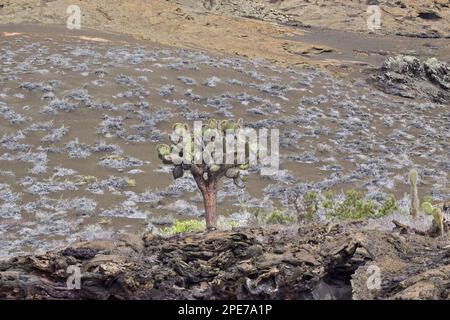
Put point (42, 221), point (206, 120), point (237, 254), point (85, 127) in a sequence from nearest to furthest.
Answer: point (237, 254) < point (42, 221) < point (85, 127) < point (206, 120)

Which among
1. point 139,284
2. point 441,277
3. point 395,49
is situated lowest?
point 395,49

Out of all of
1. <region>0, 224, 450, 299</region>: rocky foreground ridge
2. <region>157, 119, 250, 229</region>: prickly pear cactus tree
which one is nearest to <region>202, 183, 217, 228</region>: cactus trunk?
<region>157, 119, 250, 229</region>: prickly pear cactus tree

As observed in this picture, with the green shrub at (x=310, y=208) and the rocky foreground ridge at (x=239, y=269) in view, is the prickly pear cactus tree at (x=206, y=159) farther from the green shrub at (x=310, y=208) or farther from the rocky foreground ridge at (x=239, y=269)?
the rocky foreground ridge at (x=239, y=269)

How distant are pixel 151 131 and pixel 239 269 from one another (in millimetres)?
19353

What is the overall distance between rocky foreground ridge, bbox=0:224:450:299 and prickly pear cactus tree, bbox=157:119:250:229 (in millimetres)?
4886

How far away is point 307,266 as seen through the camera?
873cm

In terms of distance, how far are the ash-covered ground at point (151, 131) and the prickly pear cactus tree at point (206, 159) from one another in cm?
319

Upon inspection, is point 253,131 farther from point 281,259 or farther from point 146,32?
point 146,32

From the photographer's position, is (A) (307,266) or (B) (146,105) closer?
(A) (307,266)

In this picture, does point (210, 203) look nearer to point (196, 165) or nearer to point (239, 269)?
point (196, 165)

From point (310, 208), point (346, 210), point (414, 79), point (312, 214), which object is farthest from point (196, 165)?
point (414, 79)

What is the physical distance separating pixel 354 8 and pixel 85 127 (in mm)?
47526

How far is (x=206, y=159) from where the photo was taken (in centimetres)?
1470

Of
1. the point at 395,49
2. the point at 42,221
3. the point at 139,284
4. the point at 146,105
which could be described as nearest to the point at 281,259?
the point at 139,284
